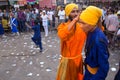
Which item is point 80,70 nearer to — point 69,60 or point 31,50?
point 69,60

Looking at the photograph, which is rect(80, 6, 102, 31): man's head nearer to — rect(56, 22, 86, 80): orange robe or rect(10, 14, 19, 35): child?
rect(56, 22, 86, 80): orange robe

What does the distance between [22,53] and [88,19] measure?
8020 mm

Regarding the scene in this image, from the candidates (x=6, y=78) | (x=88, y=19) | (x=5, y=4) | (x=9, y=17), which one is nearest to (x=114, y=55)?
(x=6, y=78)

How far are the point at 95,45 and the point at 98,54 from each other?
0.37 feet

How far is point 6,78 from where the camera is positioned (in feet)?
24.8

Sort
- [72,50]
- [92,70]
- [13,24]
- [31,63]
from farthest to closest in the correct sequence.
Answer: [13,24] → [31,63] → [72,50] → [92,70]

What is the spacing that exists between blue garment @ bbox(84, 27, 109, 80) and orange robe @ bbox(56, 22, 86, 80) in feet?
3.11

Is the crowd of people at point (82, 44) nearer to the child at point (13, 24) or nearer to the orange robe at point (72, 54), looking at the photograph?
the orange robe at point (72, 54)

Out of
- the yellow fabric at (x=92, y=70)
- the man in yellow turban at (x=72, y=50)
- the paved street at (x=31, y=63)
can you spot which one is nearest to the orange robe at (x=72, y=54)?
the man in yellow turban at (x=72, y=50)

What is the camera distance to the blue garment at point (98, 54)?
10.7ft

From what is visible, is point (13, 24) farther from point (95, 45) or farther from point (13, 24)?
point (95, 45)

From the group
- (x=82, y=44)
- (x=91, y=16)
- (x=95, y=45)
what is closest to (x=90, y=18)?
(x=91, y=16)

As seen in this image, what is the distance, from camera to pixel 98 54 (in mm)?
3291

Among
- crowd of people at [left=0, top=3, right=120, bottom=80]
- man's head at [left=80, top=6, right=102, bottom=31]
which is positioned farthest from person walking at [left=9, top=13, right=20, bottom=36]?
man's head at [left=80, top=6, right=102, bottom=31]
